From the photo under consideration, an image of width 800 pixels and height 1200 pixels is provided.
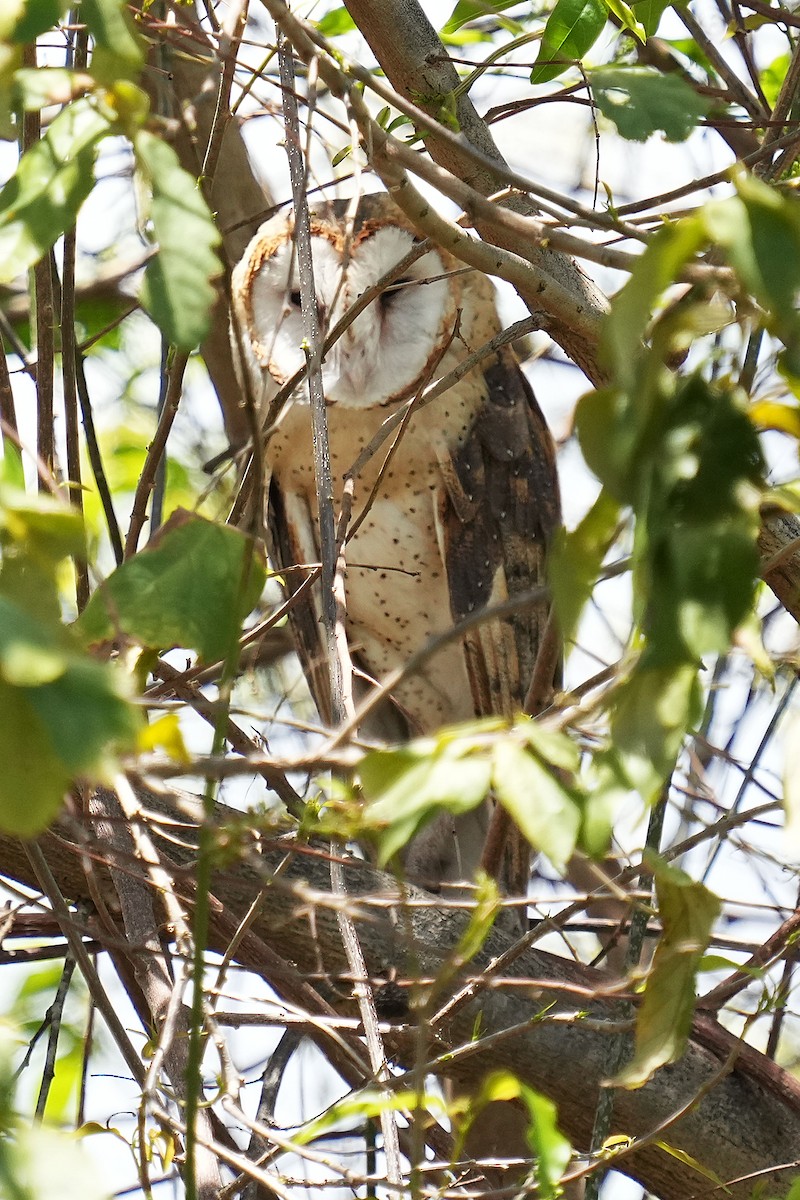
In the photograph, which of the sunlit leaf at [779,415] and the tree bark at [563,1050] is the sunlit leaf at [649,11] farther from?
the tree bark at [563,1050]

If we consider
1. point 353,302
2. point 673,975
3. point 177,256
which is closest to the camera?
point 177,256

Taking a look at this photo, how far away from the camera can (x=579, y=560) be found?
2.01 feet

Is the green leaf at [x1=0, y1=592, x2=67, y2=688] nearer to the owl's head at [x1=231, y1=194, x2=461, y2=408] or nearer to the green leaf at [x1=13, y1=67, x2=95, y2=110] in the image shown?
the green leaf at [x1=13, y1=67, x2=95, y2=110]

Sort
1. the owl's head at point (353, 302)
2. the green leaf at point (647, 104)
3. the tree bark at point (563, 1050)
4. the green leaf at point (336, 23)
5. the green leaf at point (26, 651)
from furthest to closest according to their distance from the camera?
the owl's head at point (353, 302), the green leaf at point (336, 23), the tree bark at point (563, 1050), the green leaf at point (647, 104), the green leaf at point (26, 651)

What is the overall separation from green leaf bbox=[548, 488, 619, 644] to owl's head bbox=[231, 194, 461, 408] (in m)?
1.92

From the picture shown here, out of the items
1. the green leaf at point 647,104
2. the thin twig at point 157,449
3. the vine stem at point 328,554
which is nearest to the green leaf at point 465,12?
the vine stem at point 328,554

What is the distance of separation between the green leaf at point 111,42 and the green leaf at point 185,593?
0.24m

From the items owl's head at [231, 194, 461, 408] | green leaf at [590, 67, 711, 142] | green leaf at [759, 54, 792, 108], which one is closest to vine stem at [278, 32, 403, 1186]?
green leaf at [590, 67, 711, 142]

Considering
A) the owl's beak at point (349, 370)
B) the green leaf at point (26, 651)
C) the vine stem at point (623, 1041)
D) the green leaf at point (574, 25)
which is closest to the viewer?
the green leaf at point (26, 651)

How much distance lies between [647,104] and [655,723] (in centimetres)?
40

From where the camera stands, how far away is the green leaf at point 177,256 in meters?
0.58

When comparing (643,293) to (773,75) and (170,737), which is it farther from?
(773,75)

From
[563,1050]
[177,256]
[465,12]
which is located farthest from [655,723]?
[563,1050]

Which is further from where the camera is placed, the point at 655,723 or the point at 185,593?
the point at 185,593
